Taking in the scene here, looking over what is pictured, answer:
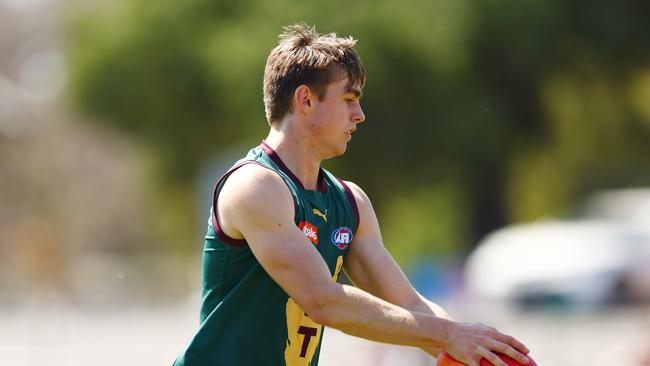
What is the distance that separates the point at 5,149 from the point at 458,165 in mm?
33855

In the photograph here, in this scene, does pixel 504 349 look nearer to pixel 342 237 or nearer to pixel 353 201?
pixel 342 237

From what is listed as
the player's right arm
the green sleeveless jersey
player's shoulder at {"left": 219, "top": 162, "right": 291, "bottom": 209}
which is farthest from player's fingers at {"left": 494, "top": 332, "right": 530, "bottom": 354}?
player's shoulder at {"left": 219, "top": 162, "right": 291, "bottom": 209}

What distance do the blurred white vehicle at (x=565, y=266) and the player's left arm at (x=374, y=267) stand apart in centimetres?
1888

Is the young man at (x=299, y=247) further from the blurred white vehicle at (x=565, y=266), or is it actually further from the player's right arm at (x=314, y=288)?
the blurred white vehicle at (x=565, y=266)

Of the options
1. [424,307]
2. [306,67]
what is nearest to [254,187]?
[306,67]

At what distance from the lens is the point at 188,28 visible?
26.3m

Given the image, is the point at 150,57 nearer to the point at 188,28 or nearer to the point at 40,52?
the point at 188,28

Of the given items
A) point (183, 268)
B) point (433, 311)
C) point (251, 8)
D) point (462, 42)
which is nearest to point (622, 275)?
point (462, 42)

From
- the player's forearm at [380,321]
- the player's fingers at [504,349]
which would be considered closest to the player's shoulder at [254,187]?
the player's forearm at [380,321]

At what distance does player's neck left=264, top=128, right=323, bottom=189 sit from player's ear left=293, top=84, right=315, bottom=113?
0.11 m

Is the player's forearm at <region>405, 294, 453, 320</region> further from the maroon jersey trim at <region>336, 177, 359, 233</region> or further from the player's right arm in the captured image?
the player's right arm

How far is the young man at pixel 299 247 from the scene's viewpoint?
5062 millimetres

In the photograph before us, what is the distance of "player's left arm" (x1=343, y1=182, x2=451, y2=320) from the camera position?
5750 mm

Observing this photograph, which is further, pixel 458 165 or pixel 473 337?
pixel 458 165
